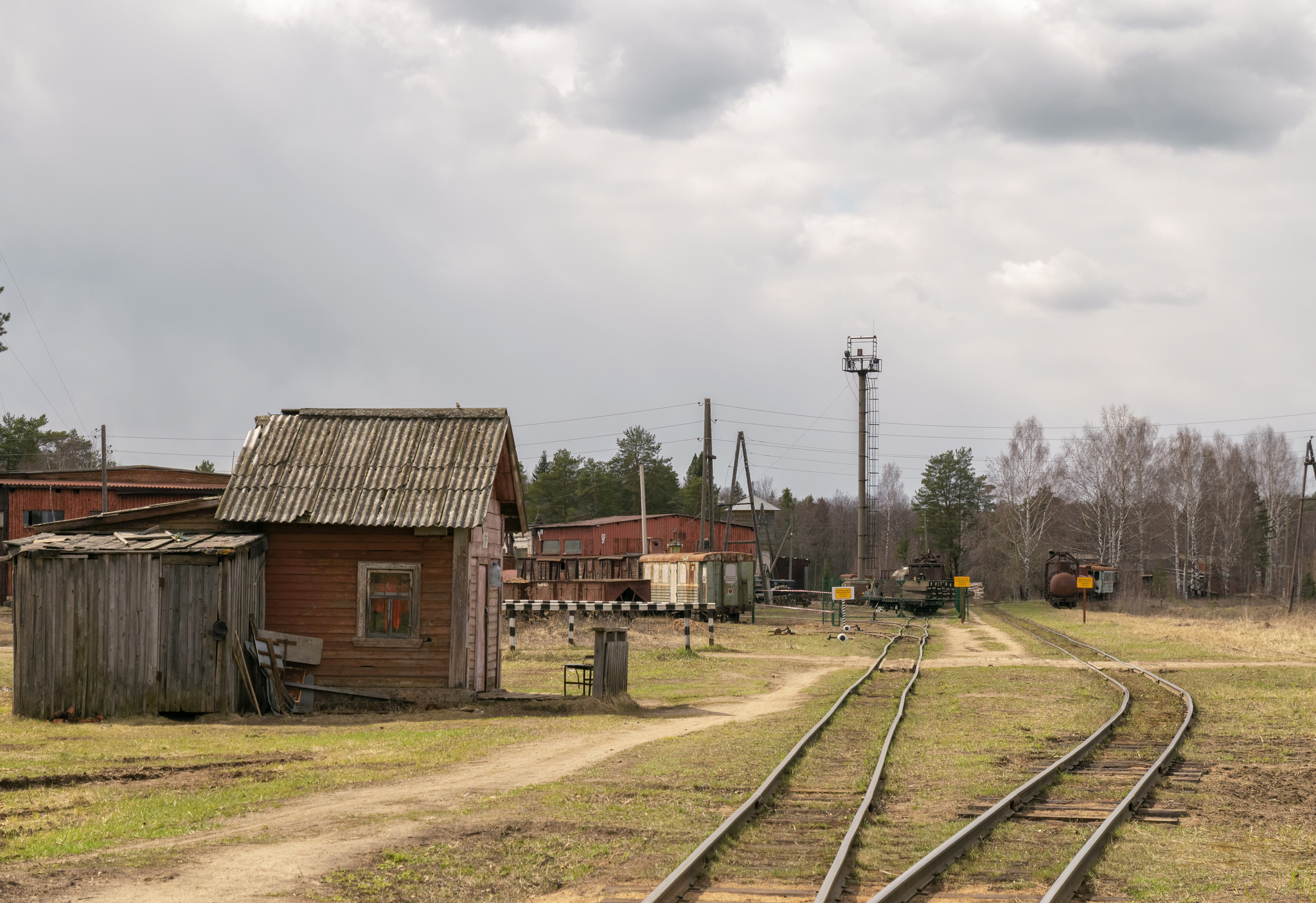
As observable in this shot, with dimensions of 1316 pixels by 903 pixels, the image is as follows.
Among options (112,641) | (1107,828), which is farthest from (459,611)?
(1107,828)

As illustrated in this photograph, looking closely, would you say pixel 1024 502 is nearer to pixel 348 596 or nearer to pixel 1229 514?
pixel 1229 514

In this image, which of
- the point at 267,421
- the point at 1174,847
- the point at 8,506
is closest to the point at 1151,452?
the point at 8,506

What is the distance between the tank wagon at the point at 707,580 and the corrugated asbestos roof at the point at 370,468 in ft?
74.8

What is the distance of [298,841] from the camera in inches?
336

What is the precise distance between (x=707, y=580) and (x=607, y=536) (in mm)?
17386

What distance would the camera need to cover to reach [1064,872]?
24.7 ft

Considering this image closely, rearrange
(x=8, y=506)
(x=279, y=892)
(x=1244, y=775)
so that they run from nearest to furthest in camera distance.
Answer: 1. (x=279, y=892)
2. (x=1244, y=775)
3. (x=8, y=506)

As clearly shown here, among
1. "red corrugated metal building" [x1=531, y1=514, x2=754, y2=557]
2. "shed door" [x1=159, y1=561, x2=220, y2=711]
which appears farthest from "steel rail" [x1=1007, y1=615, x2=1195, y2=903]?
"red corrugated metal building" [x1=531, y1=514, x2=754, y2=557]

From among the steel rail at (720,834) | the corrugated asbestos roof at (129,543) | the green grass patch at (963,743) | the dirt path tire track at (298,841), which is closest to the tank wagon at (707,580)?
the green grass patch at (963,743)

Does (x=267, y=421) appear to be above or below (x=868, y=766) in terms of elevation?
above

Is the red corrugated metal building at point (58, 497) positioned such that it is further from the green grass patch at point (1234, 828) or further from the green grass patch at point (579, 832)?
the green grass patch at point (1234, 828)

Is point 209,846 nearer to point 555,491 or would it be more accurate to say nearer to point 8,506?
point 8,506

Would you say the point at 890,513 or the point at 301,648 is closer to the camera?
the point at 301,648

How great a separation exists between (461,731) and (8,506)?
3398cm
